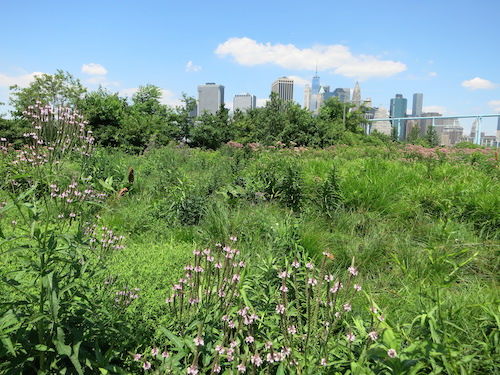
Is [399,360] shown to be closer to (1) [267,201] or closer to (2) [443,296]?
(2) [443,296]

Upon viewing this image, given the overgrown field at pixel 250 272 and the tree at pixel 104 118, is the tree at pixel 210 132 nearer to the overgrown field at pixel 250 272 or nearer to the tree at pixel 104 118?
the tree at pixel 104 118

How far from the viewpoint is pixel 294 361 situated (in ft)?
5.67

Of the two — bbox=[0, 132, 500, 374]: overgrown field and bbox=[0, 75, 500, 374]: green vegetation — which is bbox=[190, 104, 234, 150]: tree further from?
bbox=[0, 132, 500, 374]: overgrown field

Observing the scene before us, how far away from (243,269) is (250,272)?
0.39 metres

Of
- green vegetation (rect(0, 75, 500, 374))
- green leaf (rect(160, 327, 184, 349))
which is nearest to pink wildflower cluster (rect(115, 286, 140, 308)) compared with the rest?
green vegetation (rect(0, 75, 500, 374))

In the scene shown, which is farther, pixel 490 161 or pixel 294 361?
pixel 490 161

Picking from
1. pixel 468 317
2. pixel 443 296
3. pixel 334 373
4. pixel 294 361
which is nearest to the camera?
pixel 294 361

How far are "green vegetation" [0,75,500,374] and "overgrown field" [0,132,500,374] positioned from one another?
0.6 inches

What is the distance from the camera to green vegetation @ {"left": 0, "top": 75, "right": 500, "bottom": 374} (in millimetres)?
1647

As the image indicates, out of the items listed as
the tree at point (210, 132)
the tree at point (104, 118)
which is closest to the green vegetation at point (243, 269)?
the tree at point (104, 118)

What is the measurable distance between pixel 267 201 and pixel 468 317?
3.22 meters

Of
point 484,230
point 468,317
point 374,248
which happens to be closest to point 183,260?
point 374,248

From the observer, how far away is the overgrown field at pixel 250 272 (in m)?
1.64

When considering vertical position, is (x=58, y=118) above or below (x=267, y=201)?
above
